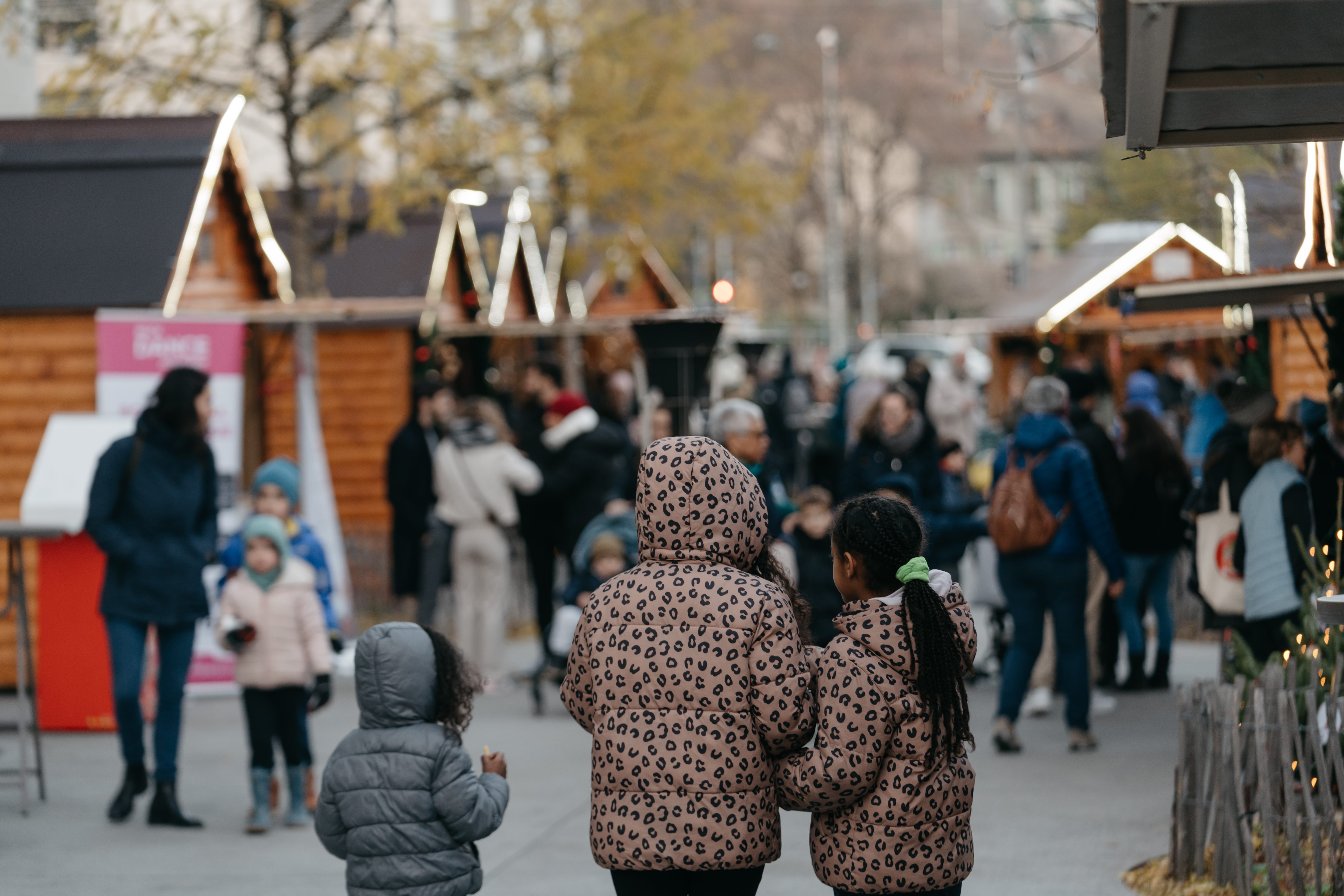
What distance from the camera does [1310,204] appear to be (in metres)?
8.50

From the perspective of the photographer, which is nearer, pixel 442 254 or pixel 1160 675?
pixel 1160 675

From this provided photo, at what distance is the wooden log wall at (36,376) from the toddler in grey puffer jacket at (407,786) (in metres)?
6.81

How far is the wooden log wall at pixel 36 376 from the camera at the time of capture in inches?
427

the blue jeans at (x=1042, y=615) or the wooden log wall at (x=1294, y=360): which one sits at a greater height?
the wooden log wall at (x=1294, y=360)

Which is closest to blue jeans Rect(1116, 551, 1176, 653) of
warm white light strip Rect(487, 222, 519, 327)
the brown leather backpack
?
the brown leather backpack

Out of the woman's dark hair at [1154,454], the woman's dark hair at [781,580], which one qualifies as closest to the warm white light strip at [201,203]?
the woman's dark hair at [1154,454]

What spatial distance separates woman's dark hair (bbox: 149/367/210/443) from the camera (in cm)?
738

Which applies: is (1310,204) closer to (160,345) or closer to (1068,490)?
(1068,490)

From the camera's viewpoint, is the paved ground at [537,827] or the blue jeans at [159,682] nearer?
the paved ground at [537,827]

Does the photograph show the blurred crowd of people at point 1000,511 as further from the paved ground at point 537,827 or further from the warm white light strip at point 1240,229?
the warm white light strip at point 1240,229

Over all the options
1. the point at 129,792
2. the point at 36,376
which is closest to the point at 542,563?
the point at 36,376

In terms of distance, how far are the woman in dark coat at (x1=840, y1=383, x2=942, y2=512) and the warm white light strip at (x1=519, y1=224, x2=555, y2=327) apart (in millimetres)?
12840

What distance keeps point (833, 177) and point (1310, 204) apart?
40.4 m

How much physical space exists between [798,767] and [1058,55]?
3089 cm
